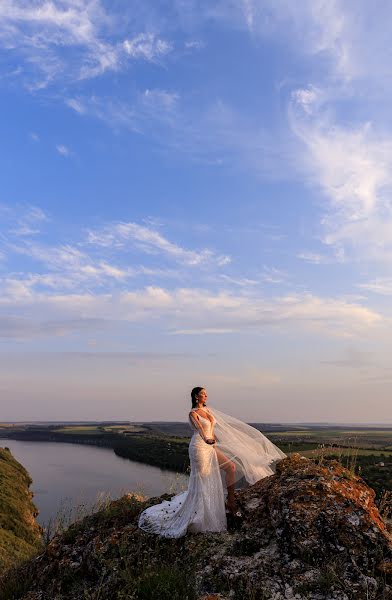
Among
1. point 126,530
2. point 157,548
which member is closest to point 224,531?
point 157,548

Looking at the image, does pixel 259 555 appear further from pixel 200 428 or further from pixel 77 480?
pixel 77 480

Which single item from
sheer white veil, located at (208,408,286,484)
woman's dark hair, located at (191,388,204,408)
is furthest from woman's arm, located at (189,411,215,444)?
sheer white veil, located at (208,408,286,484)

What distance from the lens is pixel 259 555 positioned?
767cm

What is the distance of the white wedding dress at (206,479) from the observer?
874 cm

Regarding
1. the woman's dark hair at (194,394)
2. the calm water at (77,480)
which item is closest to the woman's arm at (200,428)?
the woman's dark hair at (194,394)

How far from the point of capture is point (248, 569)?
7.34 m

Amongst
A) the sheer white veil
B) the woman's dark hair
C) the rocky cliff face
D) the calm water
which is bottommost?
the calm water

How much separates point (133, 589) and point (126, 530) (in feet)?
6.95

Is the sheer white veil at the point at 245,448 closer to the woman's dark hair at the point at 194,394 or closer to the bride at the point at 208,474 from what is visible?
the bride at the point at 208,474

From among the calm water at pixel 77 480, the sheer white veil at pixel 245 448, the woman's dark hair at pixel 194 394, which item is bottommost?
the calm water at pixel 77 480

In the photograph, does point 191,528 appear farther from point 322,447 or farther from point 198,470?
point 322,447

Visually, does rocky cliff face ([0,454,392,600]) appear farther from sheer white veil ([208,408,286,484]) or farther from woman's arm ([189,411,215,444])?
woman's arm ([189,411,215,444])

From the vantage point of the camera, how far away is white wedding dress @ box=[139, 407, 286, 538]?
28.7 feet

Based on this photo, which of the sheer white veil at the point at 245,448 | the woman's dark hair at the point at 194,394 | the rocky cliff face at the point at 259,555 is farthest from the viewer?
the sheer white veil at the point at 245,448
